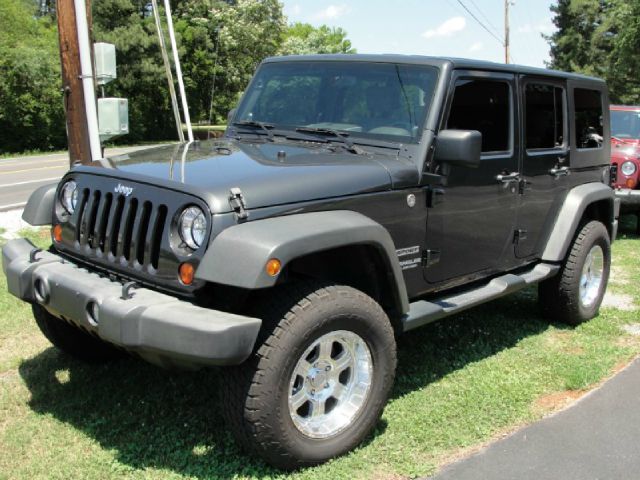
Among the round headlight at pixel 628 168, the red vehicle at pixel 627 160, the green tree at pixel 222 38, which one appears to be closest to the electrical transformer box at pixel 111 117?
the red vehicle at pixel 627 160

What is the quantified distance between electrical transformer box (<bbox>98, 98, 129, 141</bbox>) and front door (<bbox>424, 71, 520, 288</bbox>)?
15.6 ft

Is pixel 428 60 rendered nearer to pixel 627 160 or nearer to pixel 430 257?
pixel 430 257

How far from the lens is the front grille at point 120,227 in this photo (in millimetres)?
3107

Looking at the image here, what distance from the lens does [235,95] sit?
33625mm

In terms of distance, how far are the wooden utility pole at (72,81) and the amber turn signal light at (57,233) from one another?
3.52m

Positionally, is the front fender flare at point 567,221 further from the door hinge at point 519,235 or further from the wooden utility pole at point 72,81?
the wooden utility pole at point 72,81

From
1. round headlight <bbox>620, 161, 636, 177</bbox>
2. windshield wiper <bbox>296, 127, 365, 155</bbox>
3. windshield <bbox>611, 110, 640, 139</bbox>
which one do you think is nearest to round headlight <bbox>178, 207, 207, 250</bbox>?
windshield wiper <bbox>296, 127, 365, 155</bbox>

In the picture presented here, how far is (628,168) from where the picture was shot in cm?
962

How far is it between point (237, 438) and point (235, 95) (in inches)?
1254

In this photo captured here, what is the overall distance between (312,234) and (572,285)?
3064 millimetres

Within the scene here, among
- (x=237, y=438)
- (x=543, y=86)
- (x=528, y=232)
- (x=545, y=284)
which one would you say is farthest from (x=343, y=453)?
(x=543, y=86)

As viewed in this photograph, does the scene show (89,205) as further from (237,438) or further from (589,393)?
(589,393)

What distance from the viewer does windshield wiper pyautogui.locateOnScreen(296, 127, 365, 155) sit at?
12.7 feet

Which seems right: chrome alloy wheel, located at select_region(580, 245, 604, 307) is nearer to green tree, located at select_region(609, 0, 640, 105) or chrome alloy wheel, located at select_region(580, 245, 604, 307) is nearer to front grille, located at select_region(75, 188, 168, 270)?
front grille, located at select_region(75, 188, 168, 270)
